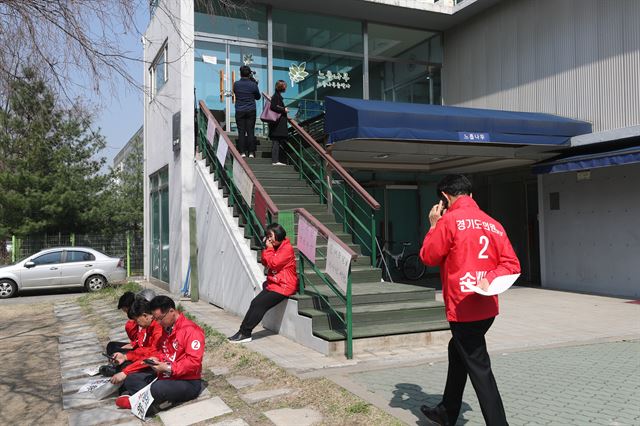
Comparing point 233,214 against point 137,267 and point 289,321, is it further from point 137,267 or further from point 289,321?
point 137,267

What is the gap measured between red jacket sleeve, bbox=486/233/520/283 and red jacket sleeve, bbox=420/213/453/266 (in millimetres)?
317

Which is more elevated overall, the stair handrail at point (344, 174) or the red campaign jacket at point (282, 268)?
the stair handrail at point (344, 174)

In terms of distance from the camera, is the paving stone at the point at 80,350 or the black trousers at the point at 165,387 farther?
the paving stone at the point at 80,350

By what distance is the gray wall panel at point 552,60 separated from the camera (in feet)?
35.4

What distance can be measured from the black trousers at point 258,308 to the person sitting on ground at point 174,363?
1974 mm

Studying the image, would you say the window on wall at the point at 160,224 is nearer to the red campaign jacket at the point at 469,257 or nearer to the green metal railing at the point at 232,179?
the green metal railing at the point at 232,179

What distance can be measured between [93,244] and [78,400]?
1668 centimetres

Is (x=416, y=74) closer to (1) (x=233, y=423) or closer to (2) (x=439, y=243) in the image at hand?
(2) (x=439, y=243)

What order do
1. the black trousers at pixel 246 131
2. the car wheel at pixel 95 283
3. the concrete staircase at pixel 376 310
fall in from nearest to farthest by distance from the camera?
the concrete staircase at pixel 376 310, the black trousers at pixel 246 131, the car wheel at pixel 95 283

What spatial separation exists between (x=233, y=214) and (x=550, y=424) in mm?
6730

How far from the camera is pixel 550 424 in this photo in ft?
12.8

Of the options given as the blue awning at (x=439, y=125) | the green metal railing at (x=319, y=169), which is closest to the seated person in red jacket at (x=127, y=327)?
the green metal railing at (x=319, y=169)

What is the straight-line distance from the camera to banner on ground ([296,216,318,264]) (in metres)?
6.80

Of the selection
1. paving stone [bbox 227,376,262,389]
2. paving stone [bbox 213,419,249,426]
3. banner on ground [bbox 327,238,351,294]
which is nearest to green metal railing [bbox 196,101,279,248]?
banner on ground [bbox 327,238,351,294]
